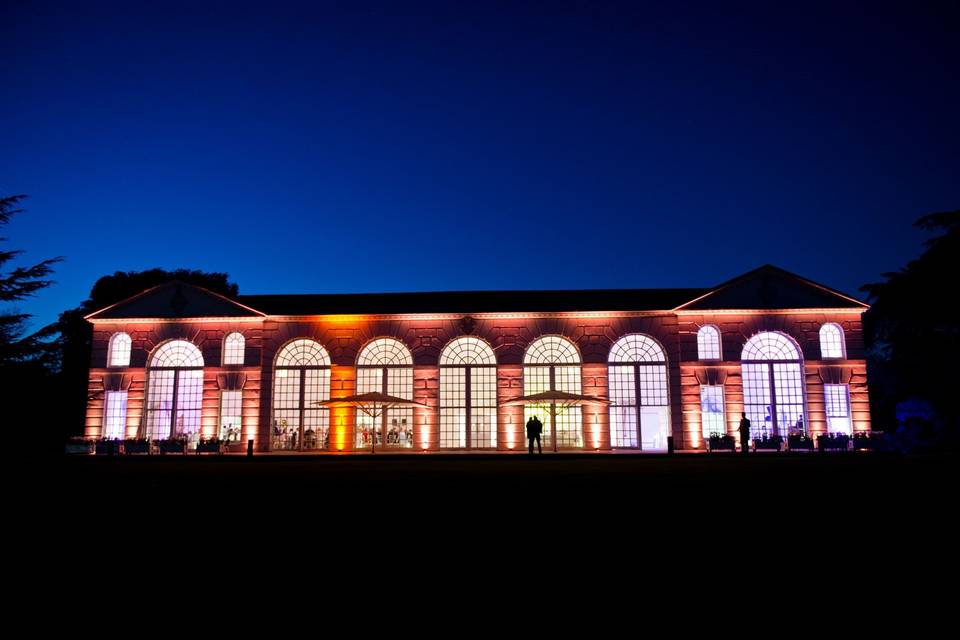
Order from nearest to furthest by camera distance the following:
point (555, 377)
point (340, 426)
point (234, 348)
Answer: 1. point (340, 426)
2. point (555, 377)
3. point (234, 348)

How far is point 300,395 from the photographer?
32.7 meters

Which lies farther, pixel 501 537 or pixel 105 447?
pixel 105 447

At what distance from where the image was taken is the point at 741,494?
26.3ft

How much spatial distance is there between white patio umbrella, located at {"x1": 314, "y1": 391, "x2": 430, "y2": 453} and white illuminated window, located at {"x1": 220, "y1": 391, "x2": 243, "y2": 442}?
15.0 feet

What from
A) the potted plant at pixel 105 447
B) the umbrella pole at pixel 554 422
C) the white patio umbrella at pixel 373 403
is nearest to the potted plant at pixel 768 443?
the umbrella pole at pixel 554 422

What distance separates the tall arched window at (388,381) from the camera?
32.2m

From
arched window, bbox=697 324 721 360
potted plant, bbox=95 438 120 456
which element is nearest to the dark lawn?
potted plant, bbox=95 438 120 456

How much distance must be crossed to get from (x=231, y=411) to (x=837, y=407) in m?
28.5

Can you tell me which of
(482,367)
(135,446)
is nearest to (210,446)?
(135,446)

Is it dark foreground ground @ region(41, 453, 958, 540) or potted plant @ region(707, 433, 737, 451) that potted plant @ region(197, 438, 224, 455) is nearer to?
dark foreground ground @ region(41, 453, 958, 540)

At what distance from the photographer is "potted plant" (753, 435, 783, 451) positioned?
94.6 ft

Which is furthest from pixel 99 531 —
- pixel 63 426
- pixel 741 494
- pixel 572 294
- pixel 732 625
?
pixel 572 294

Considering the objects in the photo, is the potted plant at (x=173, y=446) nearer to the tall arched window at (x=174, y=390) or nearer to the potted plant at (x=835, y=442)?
the tall arched window at (x=174, y=390)

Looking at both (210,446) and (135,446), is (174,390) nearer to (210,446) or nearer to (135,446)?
(135,446)
